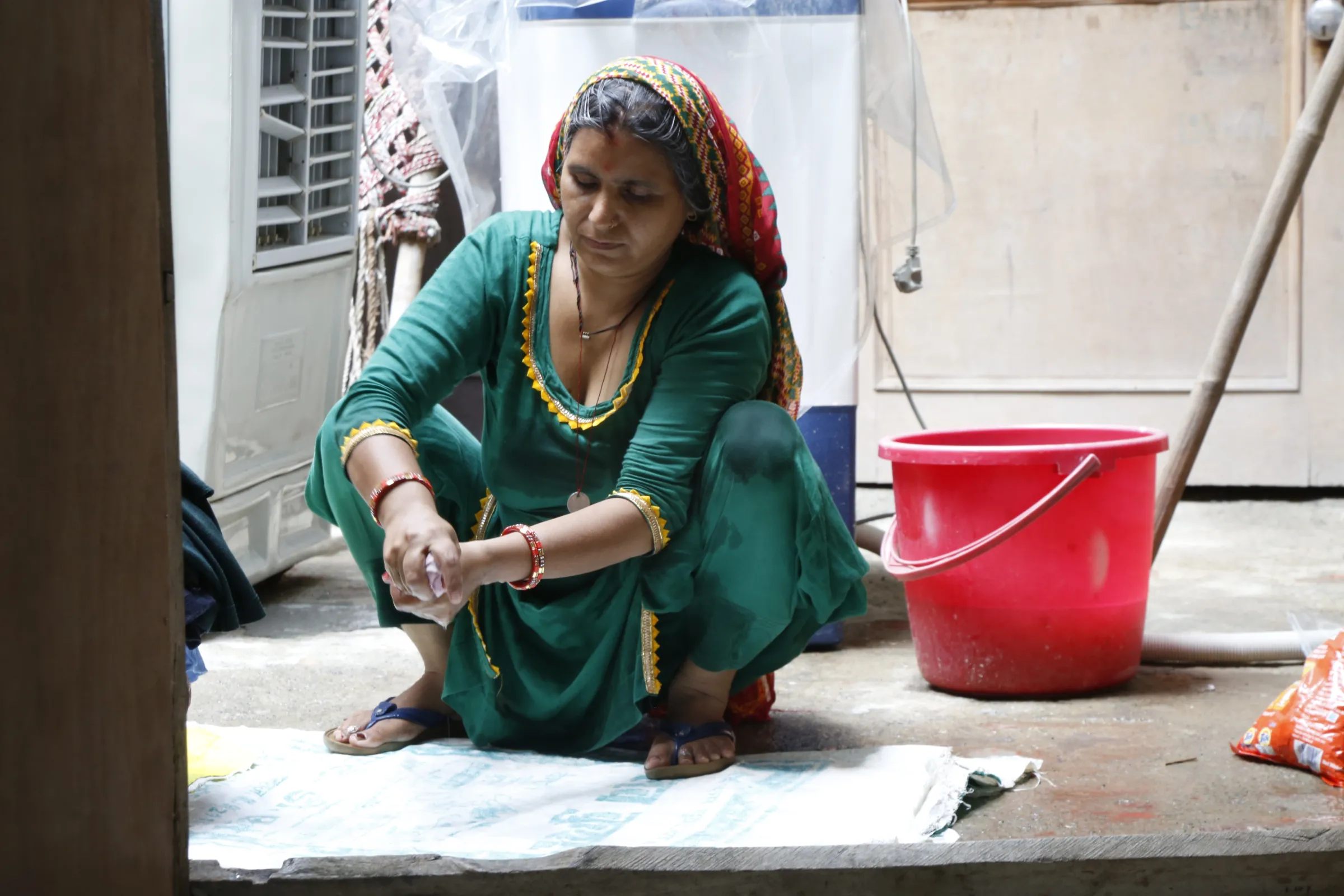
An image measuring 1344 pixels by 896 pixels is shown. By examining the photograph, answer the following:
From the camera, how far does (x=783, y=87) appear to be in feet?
8.20

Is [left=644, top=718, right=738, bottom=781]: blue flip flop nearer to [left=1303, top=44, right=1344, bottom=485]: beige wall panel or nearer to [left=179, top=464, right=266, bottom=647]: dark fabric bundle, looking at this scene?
[left=179, top=464, right=266, bottom=647]: dark fabric bundle

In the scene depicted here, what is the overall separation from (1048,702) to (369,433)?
3.68 ft

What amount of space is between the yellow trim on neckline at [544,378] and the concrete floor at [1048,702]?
498 millimetres

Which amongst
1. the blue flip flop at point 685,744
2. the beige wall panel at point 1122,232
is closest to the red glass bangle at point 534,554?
the blue flip flop at point 685,744

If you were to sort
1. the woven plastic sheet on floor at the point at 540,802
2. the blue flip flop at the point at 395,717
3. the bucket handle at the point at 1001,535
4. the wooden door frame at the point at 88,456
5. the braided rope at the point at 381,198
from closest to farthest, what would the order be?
the wooden door frame at the point at 88,456
the woven plastic sheet on floor at the point at 540,802
the blue flip flop at the point at 395,717
the bucket handle at the point at 1001,535
the braided rope at the point at 381,198

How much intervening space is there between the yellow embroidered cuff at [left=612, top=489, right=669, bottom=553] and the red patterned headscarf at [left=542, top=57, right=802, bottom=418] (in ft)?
0.91

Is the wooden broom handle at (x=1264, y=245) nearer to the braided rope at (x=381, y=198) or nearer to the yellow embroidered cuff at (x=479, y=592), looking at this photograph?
the yellow embroidered cuff at (x=479, y=592)

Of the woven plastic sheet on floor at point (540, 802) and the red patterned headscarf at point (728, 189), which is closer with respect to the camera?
the woven plastic sheet on floor at point (540, 802)

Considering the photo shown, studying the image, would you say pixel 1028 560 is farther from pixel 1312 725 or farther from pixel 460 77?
pixel 460 77

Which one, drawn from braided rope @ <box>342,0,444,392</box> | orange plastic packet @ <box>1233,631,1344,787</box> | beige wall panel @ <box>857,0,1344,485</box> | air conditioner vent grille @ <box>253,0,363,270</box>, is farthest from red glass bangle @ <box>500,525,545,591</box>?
beige wall panel @ <box>857,0,1344,485</box>

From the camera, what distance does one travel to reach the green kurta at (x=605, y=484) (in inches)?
71.5

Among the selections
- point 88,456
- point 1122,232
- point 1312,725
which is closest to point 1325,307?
point 1122,232

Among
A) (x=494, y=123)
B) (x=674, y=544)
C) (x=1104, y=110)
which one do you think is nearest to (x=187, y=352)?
(x=494, y=123)

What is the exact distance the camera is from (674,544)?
1842mm
